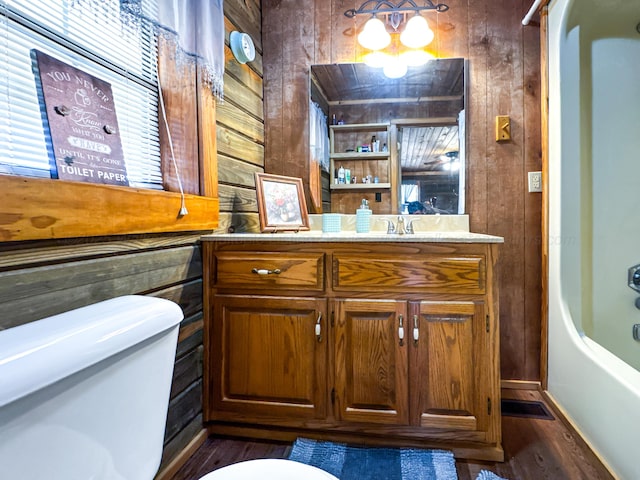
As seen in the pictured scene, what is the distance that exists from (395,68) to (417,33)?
19 centimetres

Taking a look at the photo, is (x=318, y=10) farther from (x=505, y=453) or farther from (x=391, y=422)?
(x=505, y=453)

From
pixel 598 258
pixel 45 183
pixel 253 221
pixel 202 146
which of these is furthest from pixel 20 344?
pixel 598 258

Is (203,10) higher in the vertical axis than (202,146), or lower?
higher

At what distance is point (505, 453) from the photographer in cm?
137

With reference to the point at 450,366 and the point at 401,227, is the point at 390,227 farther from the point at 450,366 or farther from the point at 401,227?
the point at 450,366

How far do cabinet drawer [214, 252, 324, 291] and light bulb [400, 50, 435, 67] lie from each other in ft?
4.06

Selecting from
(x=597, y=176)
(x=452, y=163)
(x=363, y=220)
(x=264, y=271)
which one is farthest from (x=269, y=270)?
(x=597, y=176)

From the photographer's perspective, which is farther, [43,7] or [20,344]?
[43,7]

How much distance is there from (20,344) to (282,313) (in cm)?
100

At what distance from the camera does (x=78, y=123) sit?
1.00 m

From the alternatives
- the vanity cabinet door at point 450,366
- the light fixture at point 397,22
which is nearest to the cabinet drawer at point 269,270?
the vanity cabinet door at point 450,366

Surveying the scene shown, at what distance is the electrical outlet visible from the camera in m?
1.83

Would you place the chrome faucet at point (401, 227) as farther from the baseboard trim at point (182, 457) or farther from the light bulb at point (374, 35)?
the baseboard trim at point (182, 457)

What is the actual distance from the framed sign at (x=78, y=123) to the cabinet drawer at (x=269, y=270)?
488mm
